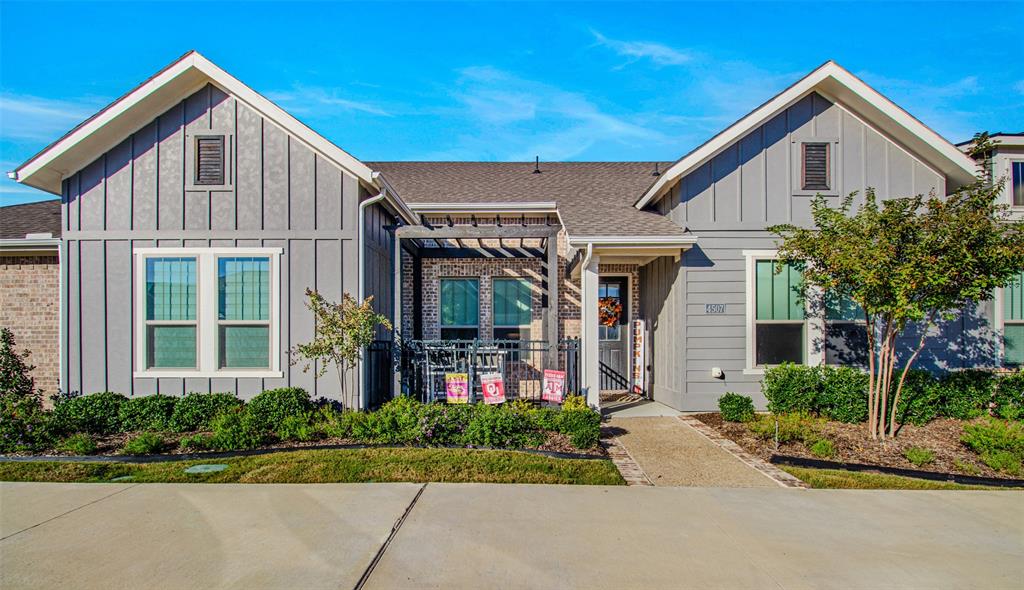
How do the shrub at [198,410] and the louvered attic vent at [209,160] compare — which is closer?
the shrub at [198,410]

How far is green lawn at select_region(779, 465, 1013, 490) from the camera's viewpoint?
20.6ft

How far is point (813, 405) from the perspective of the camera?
354 inches

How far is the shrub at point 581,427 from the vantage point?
24.6 feet

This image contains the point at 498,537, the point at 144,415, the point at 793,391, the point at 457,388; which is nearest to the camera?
the point at 498,537

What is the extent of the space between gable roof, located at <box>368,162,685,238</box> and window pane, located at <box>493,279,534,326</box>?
6.01 ft

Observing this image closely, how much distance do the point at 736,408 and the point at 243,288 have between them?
7934 mm

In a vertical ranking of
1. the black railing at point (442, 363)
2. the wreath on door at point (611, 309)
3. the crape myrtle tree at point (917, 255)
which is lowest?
the black railing at point (442, 363)

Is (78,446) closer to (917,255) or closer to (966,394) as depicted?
(917,255)

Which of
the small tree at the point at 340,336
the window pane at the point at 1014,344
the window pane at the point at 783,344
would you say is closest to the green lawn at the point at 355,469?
the small tree at the point at 340,336

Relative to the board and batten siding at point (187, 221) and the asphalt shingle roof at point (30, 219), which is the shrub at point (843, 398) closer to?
the board and batten siding at point (187, 221)

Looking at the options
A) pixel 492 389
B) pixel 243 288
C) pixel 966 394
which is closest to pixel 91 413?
pixel 243 288

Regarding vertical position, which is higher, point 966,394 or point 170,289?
point 170,289

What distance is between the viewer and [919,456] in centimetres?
714

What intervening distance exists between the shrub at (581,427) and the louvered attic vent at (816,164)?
20.1 ft
